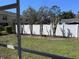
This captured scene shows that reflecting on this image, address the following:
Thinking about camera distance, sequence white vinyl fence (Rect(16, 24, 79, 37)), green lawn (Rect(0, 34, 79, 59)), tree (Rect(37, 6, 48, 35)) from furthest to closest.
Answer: tree (Rect(37, 6, 48, 35))
white vinyl fence (Rect(16, 24, 79, 37))
green lawn (Rect(0, 34, 79, 59))

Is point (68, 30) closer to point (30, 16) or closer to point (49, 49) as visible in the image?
point (30, 16)

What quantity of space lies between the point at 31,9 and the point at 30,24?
3767 mm

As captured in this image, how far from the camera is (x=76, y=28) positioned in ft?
74.6

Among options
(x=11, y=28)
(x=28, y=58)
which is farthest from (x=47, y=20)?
(x=28, y=58)

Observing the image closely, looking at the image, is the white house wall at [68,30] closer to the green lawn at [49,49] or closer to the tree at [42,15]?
the tree at [42,15]

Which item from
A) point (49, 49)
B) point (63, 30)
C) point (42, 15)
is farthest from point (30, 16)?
point (49, 49)

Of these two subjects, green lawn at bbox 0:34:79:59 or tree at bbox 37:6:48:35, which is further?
tree at bbox 37:6:48:35

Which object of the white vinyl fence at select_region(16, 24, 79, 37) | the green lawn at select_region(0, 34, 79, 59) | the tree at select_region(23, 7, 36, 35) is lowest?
the green lawn at select_region(0, 34, 79, 59)

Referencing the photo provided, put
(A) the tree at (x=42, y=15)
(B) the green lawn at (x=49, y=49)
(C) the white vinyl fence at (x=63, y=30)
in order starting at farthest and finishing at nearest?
(A) the tree at (x=42, y=15) → (C) the white vinyl fence at (x=63, y=30) → (B) the green lawn at (x=49, y=49)

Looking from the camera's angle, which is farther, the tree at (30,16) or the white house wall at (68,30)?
the tree at (30,16)

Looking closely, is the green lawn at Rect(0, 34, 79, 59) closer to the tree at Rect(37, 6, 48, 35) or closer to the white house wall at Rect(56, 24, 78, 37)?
the white house wall at Rect(56, 24, 78, 37)

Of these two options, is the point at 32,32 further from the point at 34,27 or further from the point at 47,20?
the point at 47,20

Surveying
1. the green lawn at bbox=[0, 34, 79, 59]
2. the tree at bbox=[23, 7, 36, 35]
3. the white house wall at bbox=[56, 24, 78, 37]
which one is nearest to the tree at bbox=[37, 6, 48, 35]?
the tree at bbox=[23, 7, 36, 35]

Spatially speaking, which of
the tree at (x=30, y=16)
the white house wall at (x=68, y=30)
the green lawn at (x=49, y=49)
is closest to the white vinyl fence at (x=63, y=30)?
the white house wall at (x=68, y=30)
